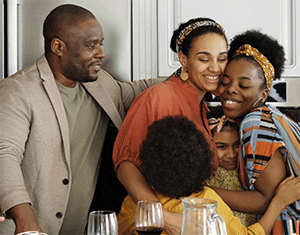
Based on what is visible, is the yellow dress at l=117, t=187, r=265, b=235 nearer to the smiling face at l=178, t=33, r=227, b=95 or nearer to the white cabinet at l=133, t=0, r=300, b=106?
the smiling face at l=178, t=33, r=227, b=95

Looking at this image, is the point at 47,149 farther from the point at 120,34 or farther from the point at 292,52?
the point at 292,52

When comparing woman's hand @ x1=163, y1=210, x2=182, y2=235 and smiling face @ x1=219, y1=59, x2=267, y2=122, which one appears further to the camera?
smiling face @ x1=219, y1=59, x2=267, y2=122

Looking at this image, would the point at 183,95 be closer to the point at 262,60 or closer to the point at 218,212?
the point at 262,60

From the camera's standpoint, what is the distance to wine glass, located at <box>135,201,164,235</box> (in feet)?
3.01

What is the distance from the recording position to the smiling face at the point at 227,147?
154cm

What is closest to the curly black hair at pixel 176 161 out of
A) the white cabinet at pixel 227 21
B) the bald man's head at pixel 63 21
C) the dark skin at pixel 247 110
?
the dark skin at pixel 247 110

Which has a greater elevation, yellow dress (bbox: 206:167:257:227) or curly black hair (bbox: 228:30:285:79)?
curly black hair (bbox: 228:30:285:79)

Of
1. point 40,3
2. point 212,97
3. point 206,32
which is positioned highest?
point 40,3

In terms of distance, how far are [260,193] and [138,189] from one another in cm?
48

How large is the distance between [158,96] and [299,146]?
58 cm

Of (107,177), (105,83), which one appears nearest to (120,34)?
(105,83)

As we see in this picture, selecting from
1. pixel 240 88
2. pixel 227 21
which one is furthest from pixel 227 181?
pixel 227 21

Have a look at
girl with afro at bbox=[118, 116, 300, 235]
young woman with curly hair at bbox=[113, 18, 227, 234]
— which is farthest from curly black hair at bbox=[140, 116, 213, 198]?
young woman with curly hair at bbox=[113, 18, 227, 234]

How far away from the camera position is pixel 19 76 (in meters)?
1.56
